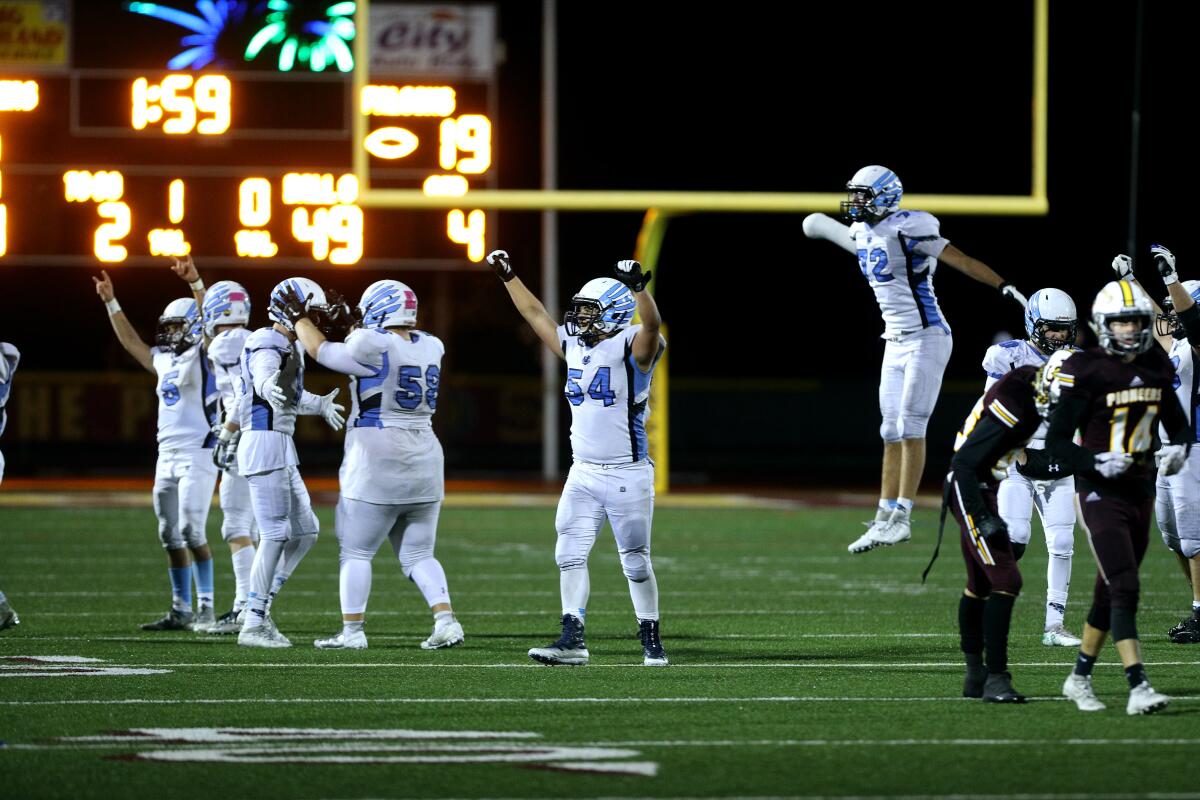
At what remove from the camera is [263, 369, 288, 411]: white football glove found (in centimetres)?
999

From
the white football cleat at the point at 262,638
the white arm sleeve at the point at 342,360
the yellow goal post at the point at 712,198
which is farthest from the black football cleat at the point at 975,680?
the yellow goal post at the point at 712,198

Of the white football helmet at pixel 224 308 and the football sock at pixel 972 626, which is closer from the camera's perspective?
the football sock at pixel 972 626

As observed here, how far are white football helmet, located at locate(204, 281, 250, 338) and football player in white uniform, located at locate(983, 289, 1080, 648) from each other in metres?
4.14

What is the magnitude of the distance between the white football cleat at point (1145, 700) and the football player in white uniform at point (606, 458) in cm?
244

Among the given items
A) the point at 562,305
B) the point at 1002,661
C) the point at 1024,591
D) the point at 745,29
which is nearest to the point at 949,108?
the point at 745,29

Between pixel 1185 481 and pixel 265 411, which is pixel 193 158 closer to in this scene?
pixel 265 411

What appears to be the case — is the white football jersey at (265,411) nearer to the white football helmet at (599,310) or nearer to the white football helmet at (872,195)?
the white football helmet at (599,310)

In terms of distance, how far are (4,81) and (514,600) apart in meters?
10.1

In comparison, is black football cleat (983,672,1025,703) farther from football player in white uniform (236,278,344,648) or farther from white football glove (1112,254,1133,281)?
football player in white uniform (236,278,344,648)

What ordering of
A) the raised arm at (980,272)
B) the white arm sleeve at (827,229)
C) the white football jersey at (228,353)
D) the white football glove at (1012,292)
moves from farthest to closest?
the white football jersey at (228,353)
the white arm sleeve at (827,229)
the raised arm at (980,272)
the white football glove at (1012,292)

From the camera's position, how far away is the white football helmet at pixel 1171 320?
396 inches

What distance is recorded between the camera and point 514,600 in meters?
12.5

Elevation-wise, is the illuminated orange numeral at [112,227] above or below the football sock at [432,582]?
above

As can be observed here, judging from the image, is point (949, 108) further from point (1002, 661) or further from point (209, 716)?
point (209, 716)
